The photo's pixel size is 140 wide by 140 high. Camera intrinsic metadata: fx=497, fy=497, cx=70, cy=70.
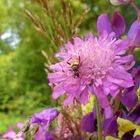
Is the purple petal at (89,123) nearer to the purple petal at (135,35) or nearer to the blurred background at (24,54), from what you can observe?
the purple petal at (135,35)

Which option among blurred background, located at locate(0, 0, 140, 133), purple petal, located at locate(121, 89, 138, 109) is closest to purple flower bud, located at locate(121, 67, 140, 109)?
purple petal, located at locate(121, 89, 138, 109)

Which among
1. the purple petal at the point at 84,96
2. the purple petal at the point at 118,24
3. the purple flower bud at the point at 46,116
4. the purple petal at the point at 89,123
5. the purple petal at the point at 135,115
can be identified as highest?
the purple petal at the point at 118,24

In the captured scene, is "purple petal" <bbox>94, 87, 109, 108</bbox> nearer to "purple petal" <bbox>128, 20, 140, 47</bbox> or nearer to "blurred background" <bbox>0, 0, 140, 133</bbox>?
"purple petal" <bbox>128, 20, 140, 47</bbox>

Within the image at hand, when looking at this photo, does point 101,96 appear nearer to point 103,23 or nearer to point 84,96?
point 84,96

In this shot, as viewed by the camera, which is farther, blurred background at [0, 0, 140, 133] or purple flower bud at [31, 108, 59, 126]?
blurred background at [0, 0, 140, 133]

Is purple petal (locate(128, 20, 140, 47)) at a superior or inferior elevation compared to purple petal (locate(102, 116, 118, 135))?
superior

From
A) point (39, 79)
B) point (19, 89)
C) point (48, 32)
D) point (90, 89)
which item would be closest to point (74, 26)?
point (48, 32)

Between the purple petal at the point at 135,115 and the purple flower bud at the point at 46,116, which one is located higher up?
the purple flower bud at the point at 46,116

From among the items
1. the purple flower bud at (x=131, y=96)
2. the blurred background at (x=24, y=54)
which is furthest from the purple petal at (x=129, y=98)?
the blurred background at (x=24, y=54)

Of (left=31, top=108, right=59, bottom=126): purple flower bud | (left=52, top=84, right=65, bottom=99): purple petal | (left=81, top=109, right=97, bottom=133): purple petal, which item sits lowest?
(left=81, top=109, right=97, bottom=133): purple petal

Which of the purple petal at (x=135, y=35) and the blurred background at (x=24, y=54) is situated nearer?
the purple petal at (x=135, y=35)
